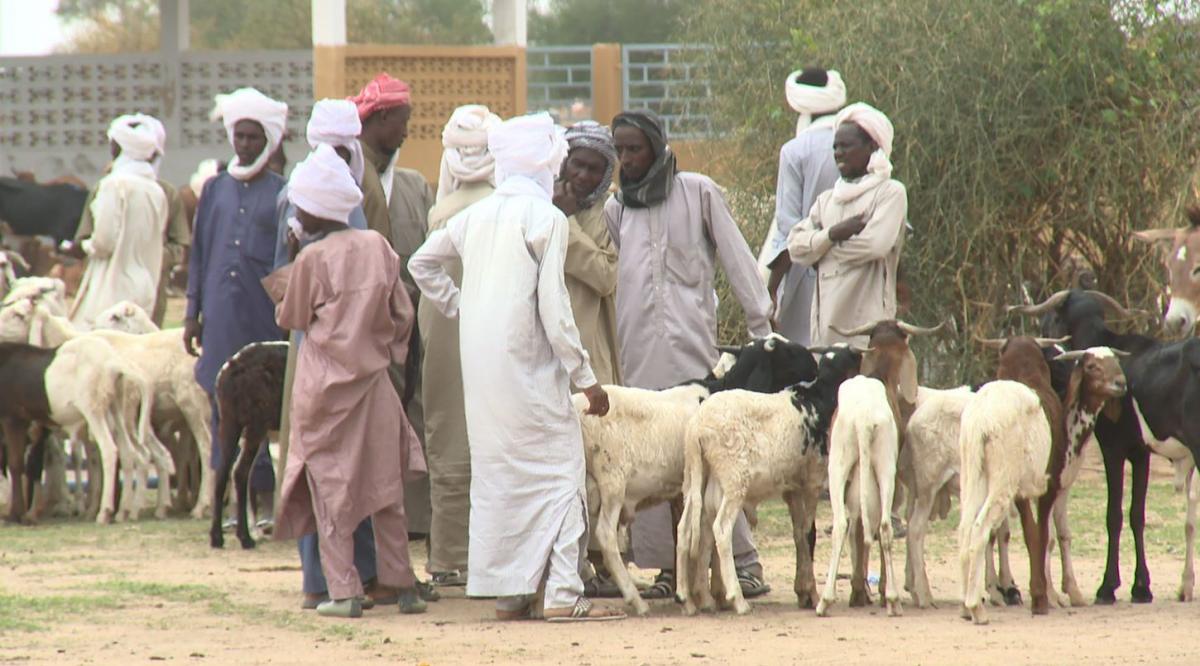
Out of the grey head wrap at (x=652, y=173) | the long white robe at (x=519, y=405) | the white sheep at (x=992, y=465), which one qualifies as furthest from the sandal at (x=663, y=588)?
the grey head wrap at (x=652, y=173)

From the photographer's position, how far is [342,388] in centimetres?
730

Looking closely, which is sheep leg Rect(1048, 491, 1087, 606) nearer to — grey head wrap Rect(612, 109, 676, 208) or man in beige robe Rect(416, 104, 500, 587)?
grey head wrap Rect(612, 109, 676, 208)

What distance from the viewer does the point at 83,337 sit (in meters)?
10.5

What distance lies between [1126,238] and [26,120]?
16351 mm

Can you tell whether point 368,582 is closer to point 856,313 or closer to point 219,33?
point 856,313

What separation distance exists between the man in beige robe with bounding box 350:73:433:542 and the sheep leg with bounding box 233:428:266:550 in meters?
1.32

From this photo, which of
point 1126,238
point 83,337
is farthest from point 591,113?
point 83,337

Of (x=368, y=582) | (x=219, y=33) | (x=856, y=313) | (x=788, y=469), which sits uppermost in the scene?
(x=219, y=33)

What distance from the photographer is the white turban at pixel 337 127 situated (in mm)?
7789

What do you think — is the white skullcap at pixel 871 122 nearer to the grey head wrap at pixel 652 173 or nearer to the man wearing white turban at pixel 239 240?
the grey head wrap at pixel 652 173

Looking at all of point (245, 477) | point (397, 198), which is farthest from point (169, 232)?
point (397, 198)

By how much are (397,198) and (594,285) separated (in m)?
1.45

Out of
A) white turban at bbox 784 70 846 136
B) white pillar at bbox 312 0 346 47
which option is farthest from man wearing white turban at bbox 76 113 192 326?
white pillar at bbox 312 0 346 47

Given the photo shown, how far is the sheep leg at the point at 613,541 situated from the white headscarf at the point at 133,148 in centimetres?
618
